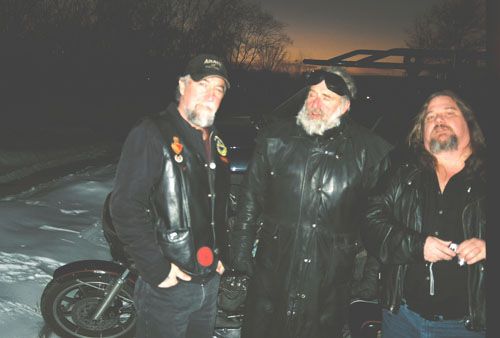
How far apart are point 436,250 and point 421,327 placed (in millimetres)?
403

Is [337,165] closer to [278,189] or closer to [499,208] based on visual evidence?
[278,189]

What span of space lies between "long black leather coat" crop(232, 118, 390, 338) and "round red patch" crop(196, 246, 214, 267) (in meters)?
0.33

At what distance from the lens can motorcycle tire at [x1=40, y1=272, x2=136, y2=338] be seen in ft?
9.61

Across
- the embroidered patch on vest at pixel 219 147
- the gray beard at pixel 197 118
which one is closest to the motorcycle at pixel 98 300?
the embroidered patch on vest at pixel 219 147

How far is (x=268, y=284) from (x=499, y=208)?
1.71 metres

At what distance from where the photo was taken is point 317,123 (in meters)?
2.28

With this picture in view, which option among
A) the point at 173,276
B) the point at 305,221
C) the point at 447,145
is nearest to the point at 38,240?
the point at 173,276

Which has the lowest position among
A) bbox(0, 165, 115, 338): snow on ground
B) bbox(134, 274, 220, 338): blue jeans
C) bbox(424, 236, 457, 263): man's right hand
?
bbox(0, 165, 115, 338): snow on ground

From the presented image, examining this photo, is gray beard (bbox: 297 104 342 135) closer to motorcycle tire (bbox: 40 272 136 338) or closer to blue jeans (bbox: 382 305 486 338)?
blue jeans (bbox: 382 305 486 338)

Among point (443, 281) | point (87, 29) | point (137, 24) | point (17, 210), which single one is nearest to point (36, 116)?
point (87, 29)

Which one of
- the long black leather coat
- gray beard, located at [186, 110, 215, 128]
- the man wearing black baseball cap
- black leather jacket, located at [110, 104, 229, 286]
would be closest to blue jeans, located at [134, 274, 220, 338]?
the man wearing black baseball cap

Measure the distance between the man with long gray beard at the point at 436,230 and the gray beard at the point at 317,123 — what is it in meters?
0.41

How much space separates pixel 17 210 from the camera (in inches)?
226

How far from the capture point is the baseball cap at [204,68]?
215cm
